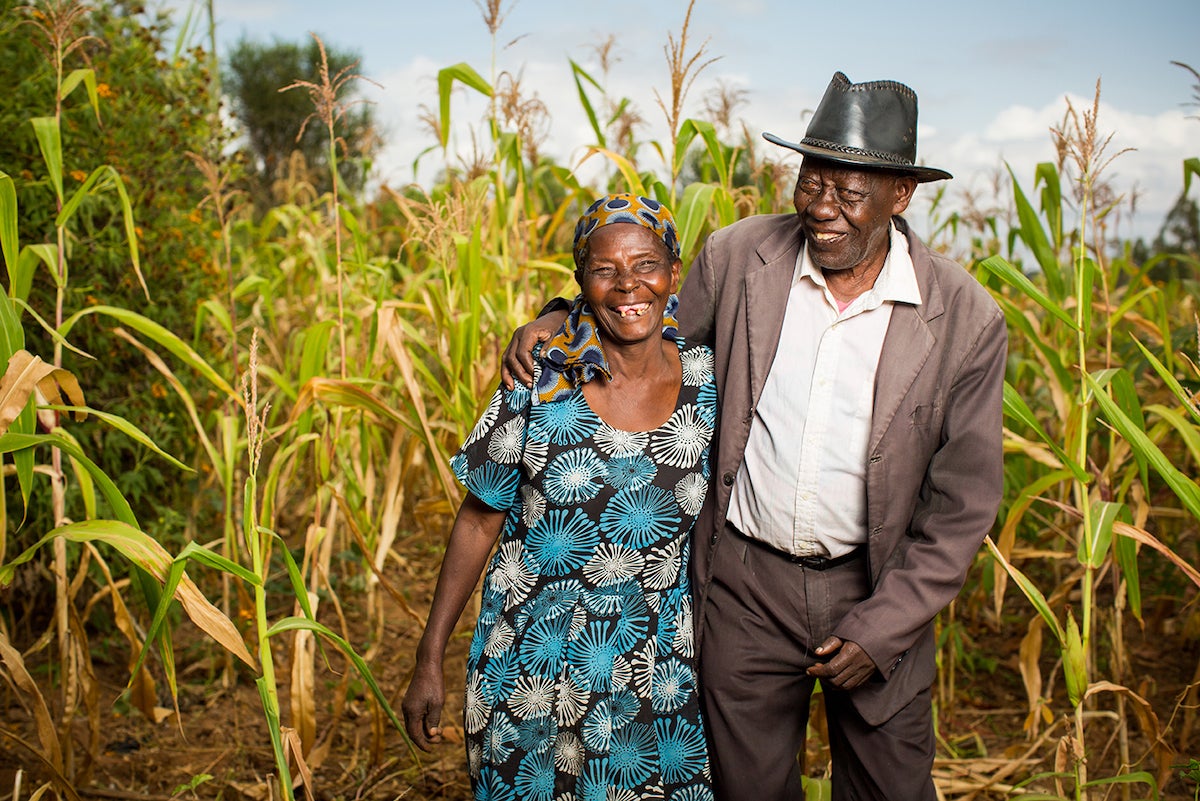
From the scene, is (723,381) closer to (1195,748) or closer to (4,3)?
(1195,748)

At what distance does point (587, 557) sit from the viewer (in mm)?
1728

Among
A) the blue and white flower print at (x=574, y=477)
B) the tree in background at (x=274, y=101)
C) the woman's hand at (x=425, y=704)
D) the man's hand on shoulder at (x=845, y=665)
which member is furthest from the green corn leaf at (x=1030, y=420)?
the tree in background at (x=274, y=101)

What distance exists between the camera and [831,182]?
180 centimetres

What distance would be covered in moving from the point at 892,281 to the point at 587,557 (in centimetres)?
77

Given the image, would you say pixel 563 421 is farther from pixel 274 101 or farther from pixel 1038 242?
pixel 274 101

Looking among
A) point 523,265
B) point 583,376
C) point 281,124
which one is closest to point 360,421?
point 523,265

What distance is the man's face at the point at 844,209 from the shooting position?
1.79 m

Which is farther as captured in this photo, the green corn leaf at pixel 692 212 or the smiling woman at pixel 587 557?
the green corn leaf at pixel 692 212

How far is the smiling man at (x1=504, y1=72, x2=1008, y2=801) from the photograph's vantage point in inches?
70.3

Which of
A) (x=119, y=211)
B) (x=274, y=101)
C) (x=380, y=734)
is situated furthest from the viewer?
(x=274, y=101)

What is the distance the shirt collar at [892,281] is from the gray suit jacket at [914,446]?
21 millimetres

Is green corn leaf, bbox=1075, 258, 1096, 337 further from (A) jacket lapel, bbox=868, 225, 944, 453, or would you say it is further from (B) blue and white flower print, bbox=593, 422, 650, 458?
(B) blue and white flower print, bbox=593, 422, 650, 458

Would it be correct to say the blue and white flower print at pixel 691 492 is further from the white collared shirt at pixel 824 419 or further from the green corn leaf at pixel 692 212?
the green corn leaf at pixel 692 212

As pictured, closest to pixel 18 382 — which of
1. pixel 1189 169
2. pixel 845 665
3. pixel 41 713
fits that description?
pixel 41 713
